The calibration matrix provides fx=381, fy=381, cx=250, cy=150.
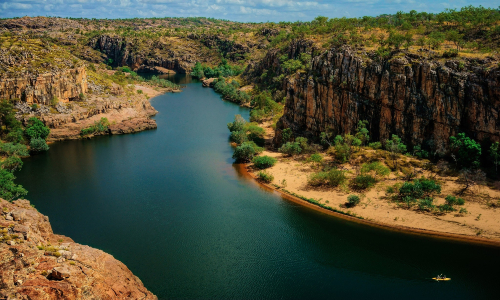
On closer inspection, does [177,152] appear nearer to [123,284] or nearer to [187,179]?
[187,179]

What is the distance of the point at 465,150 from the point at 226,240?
111 ft

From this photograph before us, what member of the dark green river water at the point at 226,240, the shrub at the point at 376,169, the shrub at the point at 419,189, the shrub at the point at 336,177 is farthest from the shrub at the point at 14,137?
the shrub at the point at 419,189

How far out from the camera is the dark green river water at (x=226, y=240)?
3309 centimetres

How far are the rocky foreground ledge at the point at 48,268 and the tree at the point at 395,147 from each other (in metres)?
37.9

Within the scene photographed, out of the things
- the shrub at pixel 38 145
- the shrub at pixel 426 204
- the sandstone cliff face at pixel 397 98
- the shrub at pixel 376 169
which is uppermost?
the sandstone cliff face at pixel 397 98

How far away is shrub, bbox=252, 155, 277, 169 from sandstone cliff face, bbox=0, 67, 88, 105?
44.5m

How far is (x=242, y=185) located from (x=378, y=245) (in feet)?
69.1

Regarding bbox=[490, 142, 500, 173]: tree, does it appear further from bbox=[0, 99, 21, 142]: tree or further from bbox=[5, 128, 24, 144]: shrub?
bbox=[0, 99, 21, 142]: tree

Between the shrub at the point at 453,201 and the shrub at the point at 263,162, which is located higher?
the shrub at the point at 453,201

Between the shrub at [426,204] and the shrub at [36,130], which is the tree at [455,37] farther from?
the shrub at [36,130]

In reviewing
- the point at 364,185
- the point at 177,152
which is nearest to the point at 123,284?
the point at 364,185

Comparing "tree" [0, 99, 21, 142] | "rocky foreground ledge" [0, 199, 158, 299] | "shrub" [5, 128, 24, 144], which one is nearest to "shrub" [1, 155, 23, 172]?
"shrub" [5, 128, 24, 144]

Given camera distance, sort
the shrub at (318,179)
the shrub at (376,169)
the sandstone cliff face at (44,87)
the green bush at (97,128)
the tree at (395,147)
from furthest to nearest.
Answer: the green bush at (97,128), the sandstone cliff face at (44,87), the tree at (395,147), the shrub at (318,179), the shrub at (376,169)

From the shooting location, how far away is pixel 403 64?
5600cm
